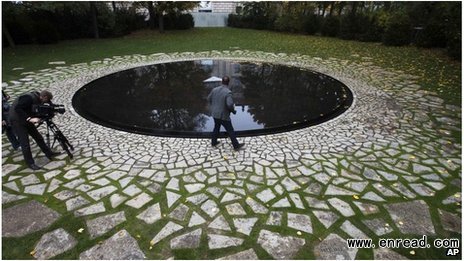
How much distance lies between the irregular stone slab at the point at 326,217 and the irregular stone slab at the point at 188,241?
1.88 m

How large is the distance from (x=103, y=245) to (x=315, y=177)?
3.80 meters

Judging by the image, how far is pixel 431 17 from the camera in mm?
18266

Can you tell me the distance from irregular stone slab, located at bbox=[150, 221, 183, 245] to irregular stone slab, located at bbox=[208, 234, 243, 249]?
1.80 ft

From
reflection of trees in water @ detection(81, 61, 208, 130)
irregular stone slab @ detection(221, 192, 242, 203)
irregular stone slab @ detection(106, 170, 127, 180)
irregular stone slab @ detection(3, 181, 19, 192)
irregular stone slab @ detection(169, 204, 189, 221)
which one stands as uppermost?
reflection of trees in water @ detection(81, 61, 208, 130)

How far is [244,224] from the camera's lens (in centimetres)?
465

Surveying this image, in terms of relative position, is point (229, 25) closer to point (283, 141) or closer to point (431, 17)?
point (431, 17)

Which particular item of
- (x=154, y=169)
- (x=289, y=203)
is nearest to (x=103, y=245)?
(x=154, y=169)

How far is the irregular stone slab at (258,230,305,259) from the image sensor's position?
415cm

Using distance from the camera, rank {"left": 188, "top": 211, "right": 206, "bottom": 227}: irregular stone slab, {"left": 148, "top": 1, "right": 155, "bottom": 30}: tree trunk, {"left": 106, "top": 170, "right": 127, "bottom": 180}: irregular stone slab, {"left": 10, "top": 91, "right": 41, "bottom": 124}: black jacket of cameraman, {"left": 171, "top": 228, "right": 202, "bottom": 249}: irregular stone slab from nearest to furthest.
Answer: {"left": 171, "top": 228, "right": 202, "bottom": 249}: irregular stone slab < {"left": 188, "top": 211, "right": 206, "bottom": 227}: irregular stone slab < {"left": 10, "top": 91, "right": 41, "bottom": 124}: black jacket of cameraman < {"left": 106, "top": 170, "right": 127, "bottom": 180}: irregular stone slab < {"left": 148, "top": 1, "right": 155, "bottom": 30}: tree trunk

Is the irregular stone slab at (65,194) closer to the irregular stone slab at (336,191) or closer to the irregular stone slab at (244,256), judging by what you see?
the irregular stone slab at (244,256)

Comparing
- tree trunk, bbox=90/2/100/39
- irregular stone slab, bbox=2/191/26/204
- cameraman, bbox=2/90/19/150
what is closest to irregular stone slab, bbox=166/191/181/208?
irregular stone slab, bbox=2/191/26/204

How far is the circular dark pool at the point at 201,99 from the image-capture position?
8.26m

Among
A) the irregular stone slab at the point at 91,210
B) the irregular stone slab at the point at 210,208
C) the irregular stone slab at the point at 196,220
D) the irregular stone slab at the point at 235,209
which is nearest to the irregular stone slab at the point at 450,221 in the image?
the irregular stone slab at the point at 235,209

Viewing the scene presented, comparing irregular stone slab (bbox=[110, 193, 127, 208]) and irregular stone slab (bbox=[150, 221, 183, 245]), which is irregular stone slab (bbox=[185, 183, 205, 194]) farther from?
irregular stone slab (bbox=[110, 193, 127, 208])
